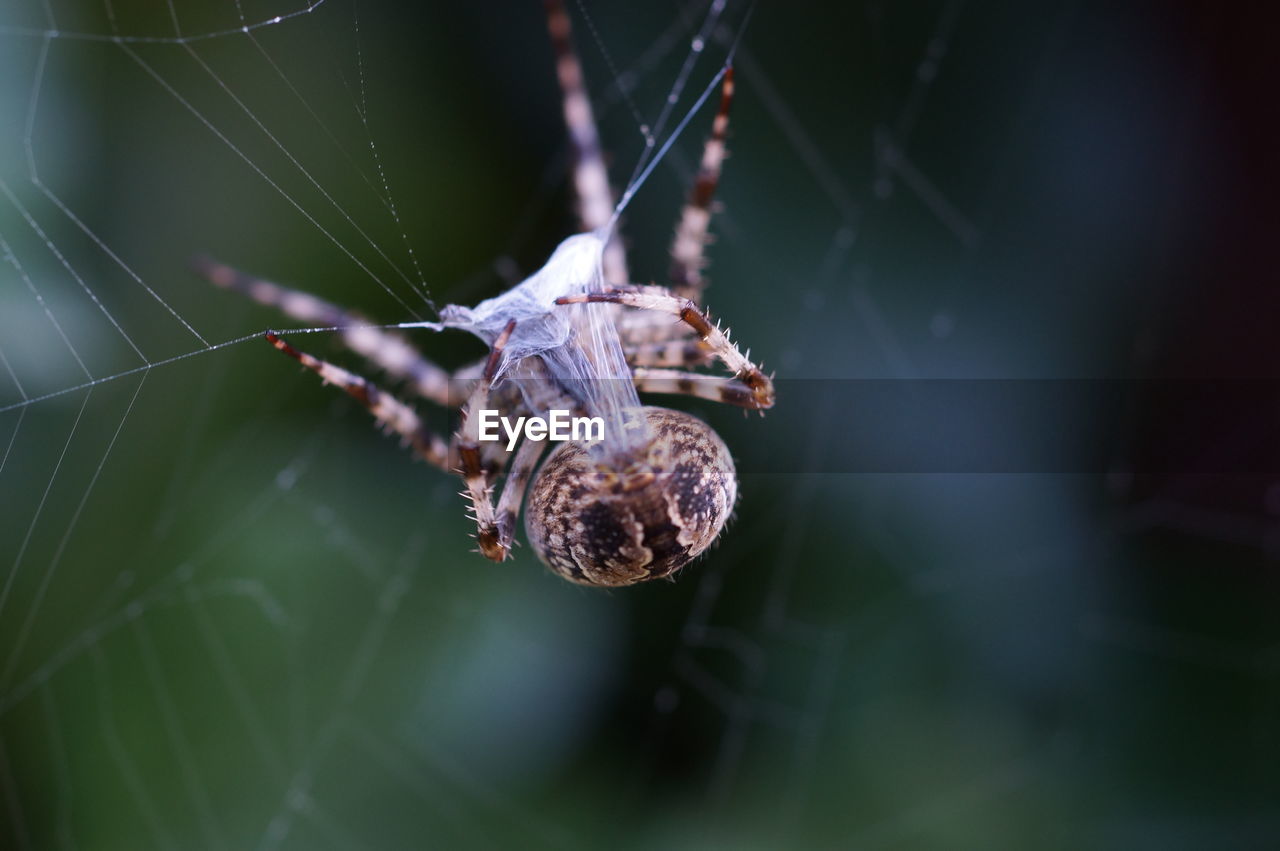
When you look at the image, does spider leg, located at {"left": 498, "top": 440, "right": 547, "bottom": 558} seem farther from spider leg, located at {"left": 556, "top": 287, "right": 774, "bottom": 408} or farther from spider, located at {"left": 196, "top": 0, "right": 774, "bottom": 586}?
spider leg, located at {"left": 556, "top": 287, "right": 774, "bottom": 408}

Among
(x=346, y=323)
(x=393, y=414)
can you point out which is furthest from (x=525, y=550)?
(x=346, y=323)

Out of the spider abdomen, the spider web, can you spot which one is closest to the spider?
the spider abdomen

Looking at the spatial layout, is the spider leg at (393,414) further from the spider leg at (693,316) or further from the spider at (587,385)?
the spider leg at (693,316)

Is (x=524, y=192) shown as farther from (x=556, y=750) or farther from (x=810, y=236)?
(x=556, y=750)

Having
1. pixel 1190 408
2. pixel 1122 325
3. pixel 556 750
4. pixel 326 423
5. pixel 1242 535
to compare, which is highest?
pixel 1122 325

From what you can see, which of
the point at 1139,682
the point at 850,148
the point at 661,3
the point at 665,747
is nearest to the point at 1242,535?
the point at 1139,682

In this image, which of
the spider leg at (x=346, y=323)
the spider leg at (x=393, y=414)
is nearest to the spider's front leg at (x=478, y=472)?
the spider leg at (x=393, y=414)

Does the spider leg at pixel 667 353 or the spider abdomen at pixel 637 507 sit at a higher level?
the spider leg at pixel 667 353
